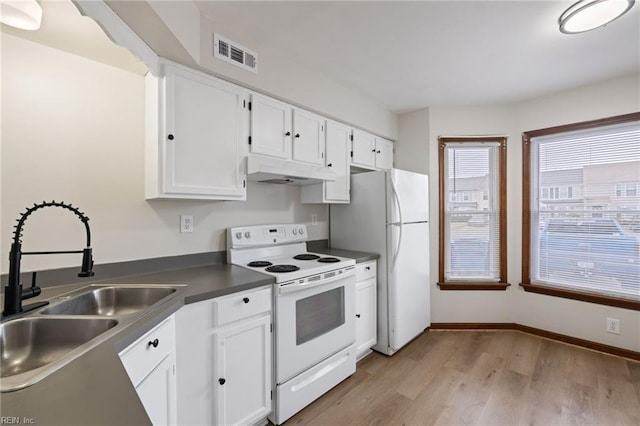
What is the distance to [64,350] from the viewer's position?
1005 mm

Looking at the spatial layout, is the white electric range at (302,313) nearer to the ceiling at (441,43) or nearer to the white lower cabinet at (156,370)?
the white lower cabinet at (156,370)

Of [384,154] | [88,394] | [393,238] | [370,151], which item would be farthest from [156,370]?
[384,154]

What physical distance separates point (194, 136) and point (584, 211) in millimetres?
3509

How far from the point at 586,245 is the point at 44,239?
4.21 m

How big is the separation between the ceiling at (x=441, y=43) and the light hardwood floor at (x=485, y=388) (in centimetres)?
253

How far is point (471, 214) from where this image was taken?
3.17 m

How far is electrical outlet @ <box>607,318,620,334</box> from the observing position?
2.54 m

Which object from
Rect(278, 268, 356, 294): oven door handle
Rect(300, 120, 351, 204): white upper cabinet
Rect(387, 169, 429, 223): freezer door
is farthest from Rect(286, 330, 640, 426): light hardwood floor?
Rect(300, 120, 351, 204): white upper cabinet

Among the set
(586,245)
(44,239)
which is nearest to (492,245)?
(586,245)

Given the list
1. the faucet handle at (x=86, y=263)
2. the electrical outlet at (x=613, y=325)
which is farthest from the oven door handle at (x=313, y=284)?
the electrical outlet at (x=613, y=325)

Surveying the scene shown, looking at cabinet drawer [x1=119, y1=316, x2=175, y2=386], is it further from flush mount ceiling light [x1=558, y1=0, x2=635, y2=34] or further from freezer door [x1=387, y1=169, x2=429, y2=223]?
flush mount ceiling light [x1=558, y1=0, x2=635, y2=34]

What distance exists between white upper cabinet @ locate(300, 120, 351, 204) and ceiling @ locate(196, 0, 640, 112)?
46 centimetres

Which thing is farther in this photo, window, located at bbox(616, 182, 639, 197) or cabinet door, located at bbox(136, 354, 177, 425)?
window, located at bbox(616, 182, 639, 197)

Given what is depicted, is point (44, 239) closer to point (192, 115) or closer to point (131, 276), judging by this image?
point (131, 276)
